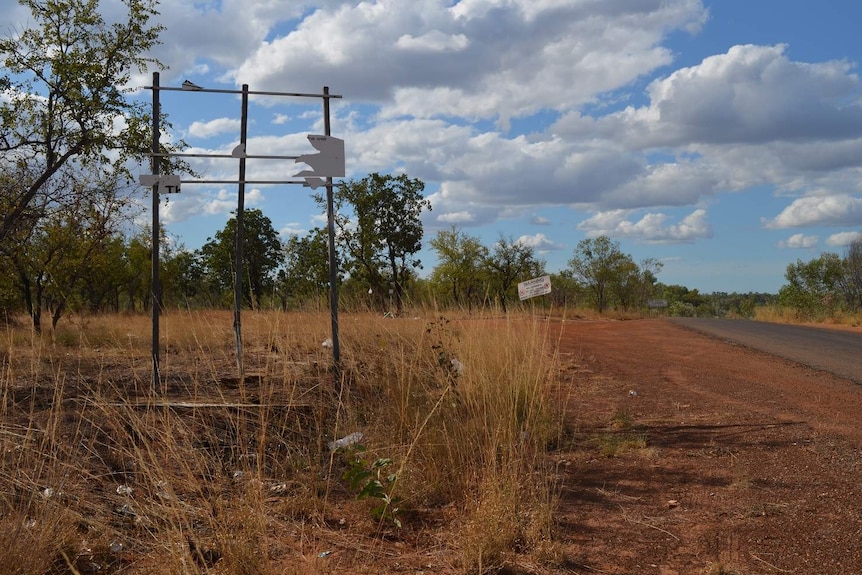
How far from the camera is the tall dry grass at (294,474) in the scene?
394 cm

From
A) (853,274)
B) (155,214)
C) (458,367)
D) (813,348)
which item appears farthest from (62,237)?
(853,274)

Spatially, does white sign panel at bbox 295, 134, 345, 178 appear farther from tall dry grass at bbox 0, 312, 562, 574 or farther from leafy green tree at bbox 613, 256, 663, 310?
leafy green tree at bbox 613, 256, 663, 310

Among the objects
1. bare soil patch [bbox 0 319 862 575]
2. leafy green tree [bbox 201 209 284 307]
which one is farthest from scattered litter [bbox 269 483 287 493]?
leafy green tree [bbox 201 209 284 307]

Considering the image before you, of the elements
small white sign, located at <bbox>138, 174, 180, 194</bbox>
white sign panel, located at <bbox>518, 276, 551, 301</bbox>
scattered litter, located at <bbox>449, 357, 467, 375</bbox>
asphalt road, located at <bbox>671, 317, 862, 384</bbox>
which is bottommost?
asphalt road, located at <bbox>671, 317, 862, 384</bbox>

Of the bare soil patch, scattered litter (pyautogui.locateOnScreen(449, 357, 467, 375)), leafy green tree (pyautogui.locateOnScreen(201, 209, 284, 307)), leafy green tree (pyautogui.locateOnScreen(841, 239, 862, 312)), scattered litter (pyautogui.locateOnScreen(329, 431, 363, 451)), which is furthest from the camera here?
leafy green tree (pyautogui.locateOnScreen(841, 239, 862, 312))

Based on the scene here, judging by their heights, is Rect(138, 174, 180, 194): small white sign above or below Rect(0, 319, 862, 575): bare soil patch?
above

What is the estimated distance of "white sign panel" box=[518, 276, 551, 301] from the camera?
25.9 ft

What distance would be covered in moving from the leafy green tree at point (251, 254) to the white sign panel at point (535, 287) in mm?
25688

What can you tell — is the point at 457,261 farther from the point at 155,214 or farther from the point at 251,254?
the point at 155,214

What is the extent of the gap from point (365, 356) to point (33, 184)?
5373 mm

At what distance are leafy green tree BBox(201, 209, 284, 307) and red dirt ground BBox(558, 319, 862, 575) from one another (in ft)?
87.0

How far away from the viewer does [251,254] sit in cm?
3762

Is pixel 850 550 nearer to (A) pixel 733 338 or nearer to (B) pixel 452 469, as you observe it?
(B) pixel 452 469

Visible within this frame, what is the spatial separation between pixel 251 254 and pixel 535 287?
31.2 metres
